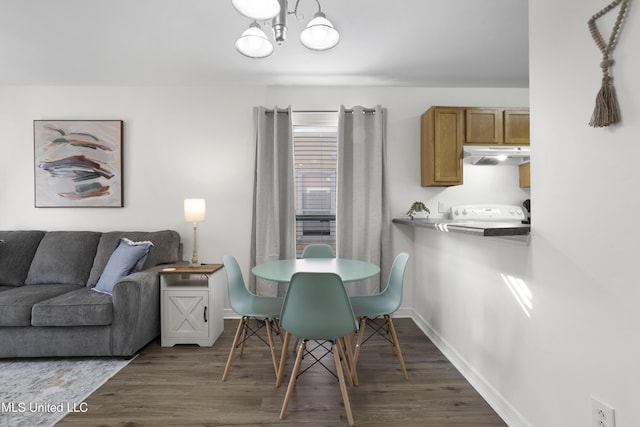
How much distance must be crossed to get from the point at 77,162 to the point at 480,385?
415 centimetres

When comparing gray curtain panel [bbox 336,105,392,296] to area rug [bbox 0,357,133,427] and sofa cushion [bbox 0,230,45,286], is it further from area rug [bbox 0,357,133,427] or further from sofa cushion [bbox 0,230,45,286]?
sofa cushion [bbox 0,230,45,286]

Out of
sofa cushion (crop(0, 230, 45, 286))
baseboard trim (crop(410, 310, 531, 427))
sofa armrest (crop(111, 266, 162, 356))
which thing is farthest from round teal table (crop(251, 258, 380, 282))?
sofa cushion (crop(0, 230, 45, 286))

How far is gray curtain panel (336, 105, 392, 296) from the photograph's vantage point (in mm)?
3270

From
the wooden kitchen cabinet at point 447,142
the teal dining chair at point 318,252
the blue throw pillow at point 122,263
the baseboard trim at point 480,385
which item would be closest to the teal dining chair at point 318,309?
the baseboard trim at point 480,385

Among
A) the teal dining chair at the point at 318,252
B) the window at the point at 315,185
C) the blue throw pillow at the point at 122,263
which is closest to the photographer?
the blue throw pillow at the point at 122,263

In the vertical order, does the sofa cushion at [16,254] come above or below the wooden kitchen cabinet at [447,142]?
below

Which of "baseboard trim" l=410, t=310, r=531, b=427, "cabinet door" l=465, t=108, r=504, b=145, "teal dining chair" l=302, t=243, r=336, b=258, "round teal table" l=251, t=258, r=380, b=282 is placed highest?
"cabinet door" l=465, t=108, r=504, b=145

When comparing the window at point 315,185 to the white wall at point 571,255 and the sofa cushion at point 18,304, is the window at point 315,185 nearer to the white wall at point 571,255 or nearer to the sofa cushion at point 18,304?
the white wall at point 571,255

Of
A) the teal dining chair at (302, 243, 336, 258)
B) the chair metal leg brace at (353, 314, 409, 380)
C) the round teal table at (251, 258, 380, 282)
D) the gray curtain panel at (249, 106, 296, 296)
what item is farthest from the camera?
the gray curtain panel at (249, 106, 296, 296)

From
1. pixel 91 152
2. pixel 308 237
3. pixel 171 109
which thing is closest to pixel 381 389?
pixel 308 237

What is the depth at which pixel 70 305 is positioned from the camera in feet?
7.66

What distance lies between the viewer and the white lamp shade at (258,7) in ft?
4.66

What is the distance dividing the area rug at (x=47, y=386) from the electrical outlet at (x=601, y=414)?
2491 mm

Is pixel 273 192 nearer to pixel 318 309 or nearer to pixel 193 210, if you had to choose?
pixel 193 210
